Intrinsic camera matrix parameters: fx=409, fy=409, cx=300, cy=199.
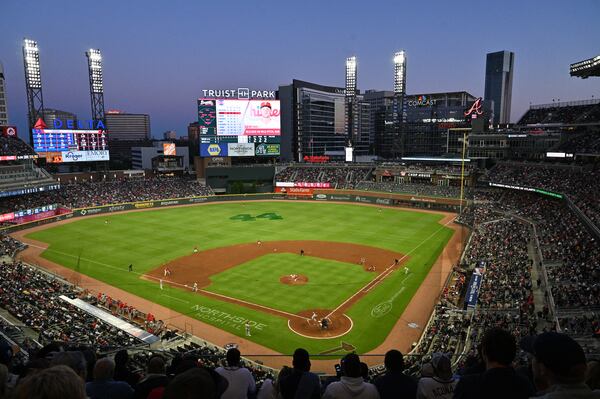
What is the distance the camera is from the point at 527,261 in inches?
1217

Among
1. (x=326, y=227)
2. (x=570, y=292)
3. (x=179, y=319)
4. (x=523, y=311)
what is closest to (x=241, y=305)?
(x=179, y=319)

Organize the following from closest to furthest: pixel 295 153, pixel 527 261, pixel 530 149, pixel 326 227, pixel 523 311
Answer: pixel 523 311 < pixel 527 261 < pixel 326 227 < pixel 530 149 < pixel 295 153

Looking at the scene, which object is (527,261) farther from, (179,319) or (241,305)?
(179,319)

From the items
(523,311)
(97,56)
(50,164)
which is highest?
(97,56)

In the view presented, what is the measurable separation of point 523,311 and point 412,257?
18.8m

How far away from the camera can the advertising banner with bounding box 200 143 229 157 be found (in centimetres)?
8494

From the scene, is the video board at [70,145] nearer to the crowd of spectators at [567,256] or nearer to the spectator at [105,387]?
the crowd of spectators at [567,256]

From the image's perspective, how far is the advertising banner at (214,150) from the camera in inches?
3344

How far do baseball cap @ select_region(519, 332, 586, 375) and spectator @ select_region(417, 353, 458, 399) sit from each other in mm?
2118

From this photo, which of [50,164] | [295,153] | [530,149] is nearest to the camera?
[530,149]

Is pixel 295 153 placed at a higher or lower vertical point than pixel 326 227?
higher

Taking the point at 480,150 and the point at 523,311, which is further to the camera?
the point at 480,150

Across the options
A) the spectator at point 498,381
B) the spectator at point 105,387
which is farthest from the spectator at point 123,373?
the spectator at point 498,381

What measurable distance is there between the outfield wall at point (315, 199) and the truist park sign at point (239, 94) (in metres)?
20.8
